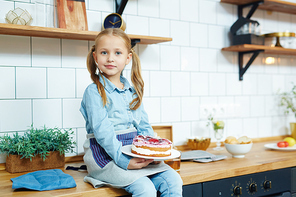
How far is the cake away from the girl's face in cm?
32

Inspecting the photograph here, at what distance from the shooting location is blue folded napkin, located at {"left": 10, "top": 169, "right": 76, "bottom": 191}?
3.86 ft

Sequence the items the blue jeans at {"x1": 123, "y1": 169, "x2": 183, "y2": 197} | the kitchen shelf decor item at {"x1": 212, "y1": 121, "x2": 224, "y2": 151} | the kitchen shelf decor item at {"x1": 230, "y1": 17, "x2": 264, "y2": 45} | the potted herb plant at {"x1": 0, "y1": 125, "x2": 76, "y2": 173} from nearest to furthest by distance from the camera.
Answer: the blue jeans at {"x1": 123, "y1": 169, "x2": 183, "y2": 197} < the potted herb plant at {"x1": 0, "y1": 125, "x2": 76, "y2": 173} < the kitchen shelf decor item at {"x1": 212, "y1": 121, "x2": 224, "y2": 151} < the kitchen shelf decor item at {"x1": 230, "y1": 17, "x2": 264, "y2": 45}

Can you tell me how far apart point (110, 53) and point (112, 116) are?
0.26 m

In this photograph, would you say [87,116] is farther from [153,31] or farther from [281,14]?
[281,14]

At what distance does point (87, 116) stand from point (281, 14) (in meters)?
1.84

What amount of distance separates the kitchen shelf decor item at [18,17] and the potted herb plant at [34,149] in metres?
0.49

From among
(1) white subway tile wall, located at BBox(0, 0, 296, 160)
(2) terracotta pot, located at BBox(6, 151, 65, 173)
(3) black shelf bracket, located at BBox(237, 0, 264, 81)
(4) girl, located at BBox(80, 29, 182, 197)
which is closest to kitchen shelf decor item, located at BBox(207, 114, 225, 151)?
(1) white subway tile wall, located at BBox(0, 0, 296, 160)

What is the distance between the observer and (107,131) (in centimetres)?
126

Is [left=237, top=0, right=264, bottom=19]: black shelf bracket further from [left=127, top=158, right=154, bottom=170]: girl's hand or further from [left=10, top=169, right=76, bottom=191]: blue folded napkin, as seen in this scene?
[left=10, top=169, right=76, bottom=191]: blue folded napkin

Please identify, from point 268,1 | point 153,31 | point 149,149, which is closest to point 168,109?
point 153,31

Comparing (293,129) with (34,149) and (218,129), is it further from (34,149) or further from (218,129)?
(34,149)

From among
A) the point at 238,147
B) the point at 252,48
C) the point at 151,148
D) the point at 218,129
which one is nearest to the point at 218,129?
the point at 218,129

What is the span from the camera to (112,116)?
1359 mm

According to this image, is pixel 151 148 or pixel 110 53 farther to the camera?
pixel 110 53
